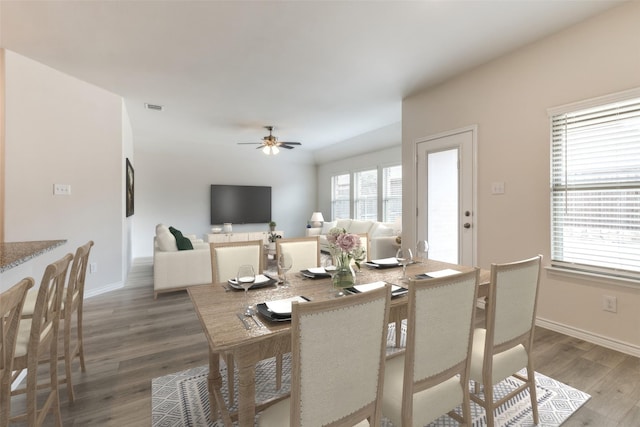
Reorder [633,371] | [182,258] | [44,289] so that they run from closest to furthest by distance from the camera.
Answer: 1. [44,289]
2. [633,371]
3. [182,258]

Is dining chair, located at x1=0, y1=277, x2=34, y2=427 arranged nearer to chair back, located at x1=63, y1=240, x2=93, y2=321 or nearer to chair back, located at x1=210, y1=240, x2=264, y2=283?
chair back, located at x1=63, y1=240, x2=93, y2=321

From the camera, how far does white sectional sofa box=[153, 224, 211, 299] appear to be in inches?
152

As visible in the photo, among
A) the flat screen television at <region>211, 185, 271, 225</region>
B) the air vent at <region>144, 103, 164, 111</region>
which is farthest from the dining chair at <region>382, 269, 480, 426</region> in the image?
the flat screen television at <region>211, 185, 271, 225</region>

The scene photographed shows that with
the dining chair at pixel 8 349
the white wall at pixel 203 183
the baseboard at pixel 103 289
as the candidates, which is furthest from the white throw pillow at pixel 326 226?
the dining chair at pixel 8 349

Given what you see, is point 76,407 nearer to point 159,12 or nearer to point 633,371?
point 159,12

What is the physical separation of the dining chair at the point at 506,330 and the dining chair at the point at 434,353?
0.49 feet

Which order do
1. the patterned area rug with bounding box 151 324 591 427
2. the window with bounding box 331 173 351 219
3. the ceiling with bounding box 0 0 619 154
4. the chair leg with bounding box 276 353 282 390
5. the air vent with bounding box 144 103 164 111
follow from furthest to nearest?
the window with bounding box 331 173 351 219
the air vent with bounding box 144 103 164 111
the ceiling with bounding box 0 0 619 154
the chair leg with bounding box 276 353 282 390
the patterned area rug with bounding box 151 324 591 427

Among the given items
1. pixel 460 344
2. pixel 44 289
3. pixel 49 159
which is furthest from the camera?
pixel 49 159

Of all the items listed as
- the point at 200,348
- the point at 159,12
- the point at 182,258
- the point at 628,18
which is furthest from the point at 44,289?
the point at 628,18

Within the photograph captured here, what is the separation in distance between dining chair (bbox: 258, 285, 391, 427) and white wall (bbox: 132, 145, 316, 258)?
683 cm

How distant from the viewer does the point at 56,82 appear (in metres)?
3.47

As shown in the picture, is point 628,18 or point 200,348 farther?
point 200,348

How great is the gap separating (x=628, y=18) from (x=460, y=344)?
112 inches

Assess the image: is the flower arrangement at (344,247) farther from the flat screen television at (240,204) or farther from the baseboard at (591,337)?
the flat screen television at (240,204)
